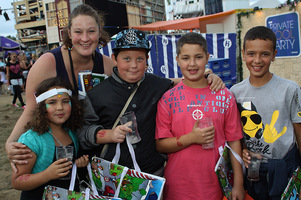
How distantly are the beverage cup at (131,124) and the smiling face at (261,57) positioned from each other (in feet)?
4.00

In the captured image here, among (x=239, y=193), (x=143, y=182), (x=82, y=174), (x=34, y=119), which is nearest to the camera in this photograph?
(x=143, y=182)

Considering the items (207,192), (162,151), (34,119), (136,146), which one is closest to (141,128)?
(136,146)

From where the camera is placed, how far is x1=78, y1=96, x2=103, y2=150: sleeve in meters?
2.04

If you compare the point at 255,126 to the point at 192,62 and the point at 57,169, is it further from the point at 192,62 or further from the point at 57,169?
the point at 57,169

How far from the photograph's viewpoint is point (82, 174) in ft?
7.53

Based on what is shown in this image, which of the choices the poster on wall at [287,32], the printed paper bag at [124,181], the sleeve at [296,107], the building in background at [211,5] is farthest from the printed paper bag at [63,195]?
the building in background at [211,5]

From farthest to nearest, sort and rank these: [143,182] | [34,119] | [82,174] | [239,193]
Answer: [82,174], [34,119], [239,193], [143,182]

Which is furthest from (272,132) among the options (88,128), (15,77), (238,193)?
(15,77)

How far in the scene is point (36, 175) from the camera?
1.85 m

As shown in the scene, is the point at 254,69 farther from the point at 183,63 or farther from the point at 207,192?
the point at 207,192

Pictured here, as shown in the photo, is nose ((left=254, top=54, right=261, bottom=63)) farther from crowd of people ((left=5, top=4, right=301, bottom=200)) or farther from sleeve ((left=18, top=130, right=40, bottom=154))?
sleeve ((left=18, top=130, right=40, bottom=154))

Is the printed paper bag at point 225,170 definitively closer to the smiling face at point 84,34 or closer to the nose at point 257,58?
the nose at point 257,58

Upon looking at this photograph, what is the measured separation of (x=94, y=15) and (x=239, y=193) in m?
2.29

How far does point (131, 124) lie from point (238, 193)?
1.07 metres
